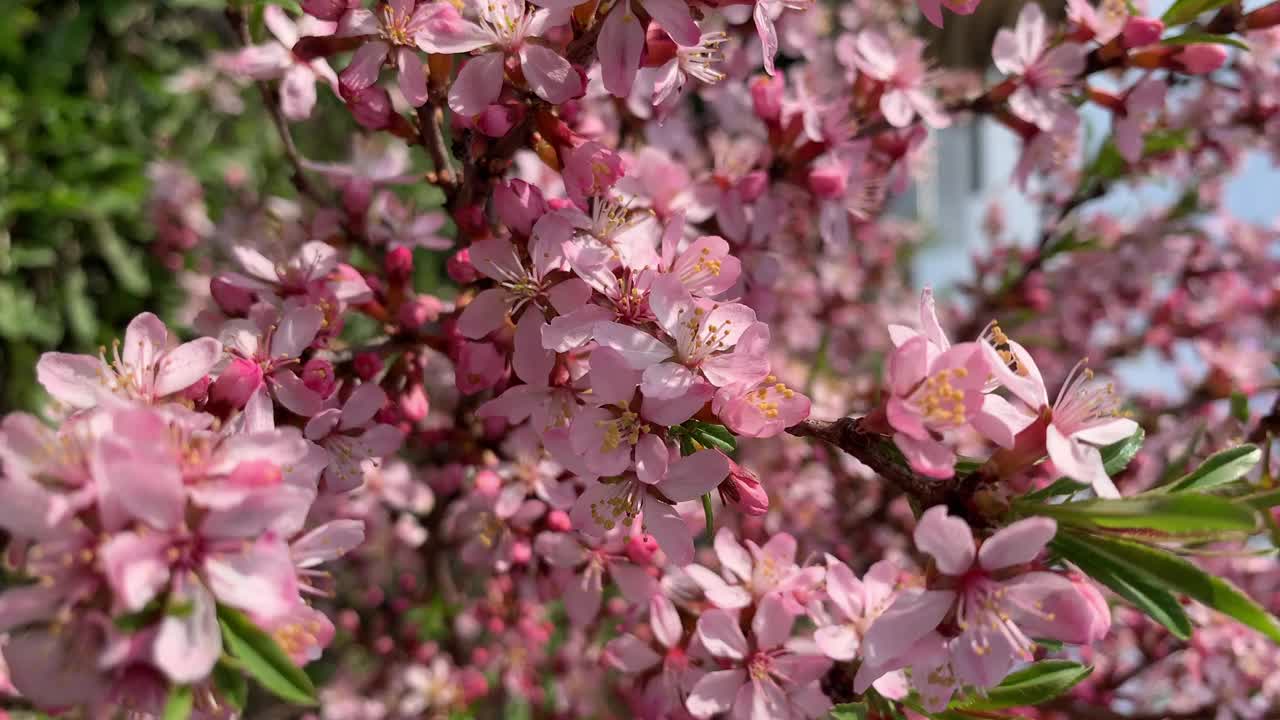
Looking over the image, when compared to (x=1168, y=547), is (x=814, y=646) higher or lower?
lower

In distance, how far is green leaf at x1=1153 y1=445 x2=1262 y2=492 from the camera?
74 cm

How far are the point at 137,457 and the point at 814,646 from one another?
794 mm

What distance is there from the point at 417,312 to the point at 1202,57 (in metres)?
1.19

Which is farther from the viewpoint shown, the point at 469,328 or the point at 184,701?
the point at 469,328

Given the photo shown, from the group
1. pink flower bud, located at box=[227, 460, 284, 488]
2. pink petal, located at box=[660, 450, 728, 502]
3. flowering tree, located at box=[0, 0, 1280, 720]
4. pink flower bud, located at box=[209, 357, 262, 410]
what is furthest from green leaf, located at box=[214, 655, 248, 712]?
pink petal, located at box=[660, 450, 728, 502]

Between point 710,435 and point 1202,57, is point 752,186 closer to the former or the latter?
point 710,435

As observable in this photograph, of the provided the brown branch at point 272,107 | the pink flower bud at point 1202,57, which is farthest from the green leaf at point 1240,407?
the brown branch at point 272,107

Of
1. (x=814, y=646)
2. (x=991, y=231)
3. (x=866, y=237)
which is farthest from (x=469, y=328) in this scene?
(x=991, y=231)

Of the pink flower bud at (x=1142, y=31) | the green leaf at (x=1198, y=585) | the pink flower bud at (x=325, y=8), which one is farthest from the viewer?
the pink flower bud at (x=1142, y=31)

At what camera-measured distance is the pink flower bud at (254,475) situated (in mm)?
571

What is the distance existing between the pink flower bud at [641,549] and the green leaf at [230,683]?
1.95ft

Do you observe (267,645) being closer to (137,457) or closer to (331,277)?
(137,457)

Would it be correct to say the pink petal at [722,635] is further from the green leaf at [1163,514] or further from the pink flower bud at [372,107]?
the pink flower bud at [372,107]

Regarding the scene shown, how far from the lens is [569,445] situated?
0.82m
